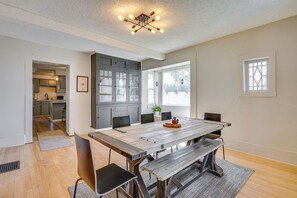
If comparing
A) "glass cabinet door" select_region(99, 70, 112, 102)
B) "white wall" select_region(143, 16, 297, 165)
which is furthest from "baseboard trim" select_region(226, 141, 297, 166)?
"glass cabinet door" select_region(99, 70, 112, 102)

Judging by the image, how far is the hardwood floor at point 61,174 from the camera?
6.05ft

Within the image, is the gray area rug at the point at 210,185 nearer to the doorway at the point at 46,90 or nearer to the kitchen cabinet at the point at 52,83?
the doorway at the point at 46,90

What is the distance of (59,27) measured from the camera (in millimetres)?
2705

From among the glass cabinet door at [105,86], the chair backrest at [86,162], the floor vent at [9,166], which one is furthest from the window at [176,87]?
the floor vent at [9,166]

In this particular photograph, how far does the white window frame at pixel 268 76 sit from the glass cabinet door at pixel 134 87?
346 cm

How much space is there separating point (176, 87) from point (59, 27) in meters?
3.67

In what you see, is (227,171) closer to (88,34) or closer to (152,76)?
(88,34)

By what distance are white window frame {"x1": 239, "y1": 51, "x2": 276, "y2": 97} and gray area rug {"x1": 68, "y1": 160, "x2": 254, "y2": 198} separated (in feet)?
4.95

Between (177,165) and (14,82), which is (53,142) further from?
(177,165)

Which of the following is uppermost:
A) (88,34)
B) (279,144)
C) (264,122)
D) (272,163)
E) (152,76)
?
(88,34)

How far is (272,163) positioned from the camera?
8.73 ft

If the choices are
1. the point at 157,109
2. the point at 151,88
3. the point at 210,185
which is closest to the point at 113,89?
the point at 151,88

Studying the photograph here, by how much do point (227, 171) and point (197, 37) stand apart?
2860 millimetres

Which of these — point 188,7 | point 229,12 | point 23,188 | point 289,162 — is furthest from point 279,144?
point 23,188
